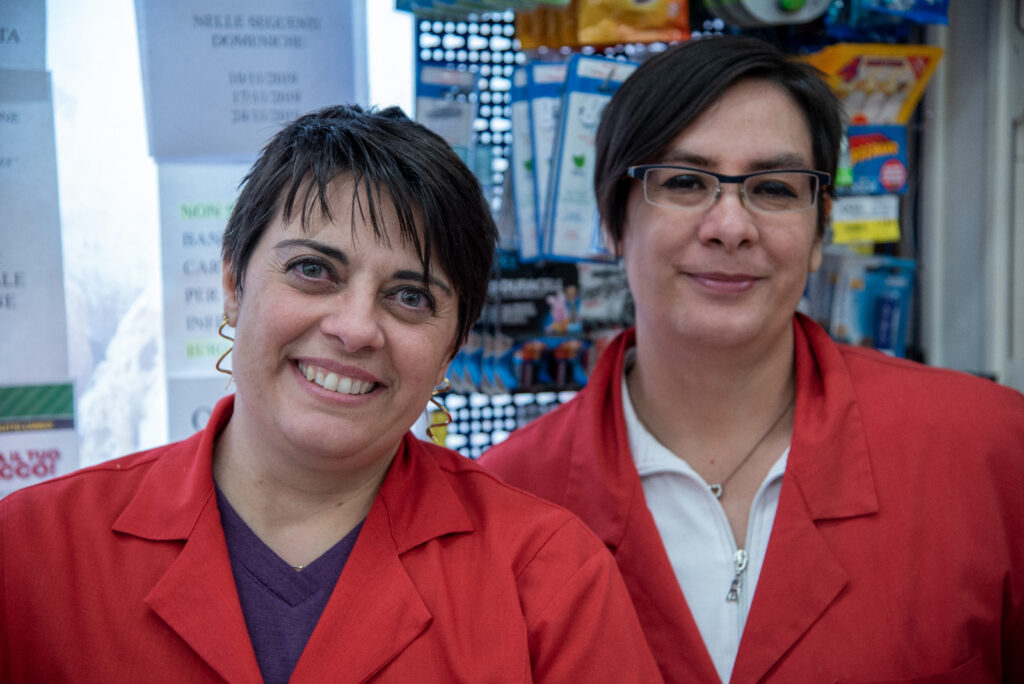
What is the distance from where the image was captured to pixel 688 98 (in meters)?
1.65

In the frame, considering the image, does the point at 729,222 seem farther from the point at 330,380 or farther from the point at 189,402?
the point at 189,402

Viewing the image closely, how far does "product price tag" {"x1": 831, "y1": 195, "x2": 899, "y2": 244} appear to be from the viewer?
7.08 ft

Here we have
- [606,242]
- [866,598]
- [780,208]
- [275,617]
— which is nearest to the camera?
[275,617]

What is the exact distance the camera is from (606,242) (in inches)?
73.9

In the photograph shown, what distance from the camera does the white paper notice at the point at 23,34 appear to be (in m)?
1.84

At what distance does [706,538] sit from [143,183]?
1.45m

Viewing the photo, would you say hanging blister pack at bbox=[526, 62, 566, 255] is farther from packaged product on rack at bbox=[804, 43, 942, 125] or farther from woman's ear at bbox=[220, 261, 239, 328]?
woman's ear at bbox=[220, 261, 239, 328]

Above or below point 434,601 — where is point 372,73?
above

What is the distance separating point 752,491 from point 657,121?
738mm

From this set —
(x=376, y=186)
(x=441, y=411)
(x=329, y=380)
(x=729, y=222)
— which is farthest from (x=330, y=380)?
(x=729, y=222)

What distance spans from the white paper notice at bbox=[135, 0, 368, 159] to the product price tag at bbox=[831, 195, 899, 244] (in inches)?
48.8

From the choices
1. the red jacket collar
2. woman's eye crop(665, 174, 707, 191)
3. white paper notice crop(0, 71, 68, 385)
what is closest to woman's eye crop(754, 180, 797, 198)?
woman's eye crop(665, 174, 707, 191)

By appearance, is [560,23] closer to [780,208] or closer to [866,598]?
[780,208]

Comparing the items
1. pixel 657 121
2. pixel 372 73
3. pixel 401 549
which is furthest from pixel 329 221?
pixel 372 73
